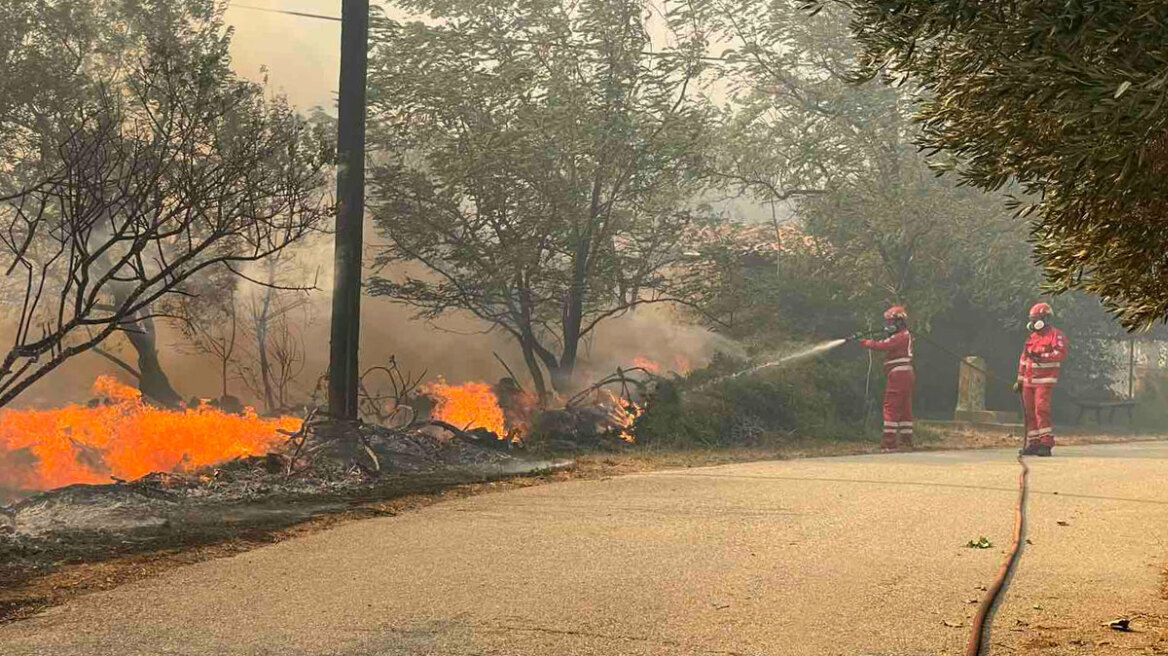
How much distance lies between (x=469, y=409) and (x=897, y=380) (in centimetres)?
631

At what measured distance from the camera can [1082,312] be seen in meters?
26.9

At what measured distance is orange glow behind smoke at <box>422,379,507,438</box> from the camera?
1767cm

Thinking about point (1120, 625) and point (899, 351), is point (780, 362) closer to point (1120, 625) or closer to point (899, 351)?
point (899, 351)

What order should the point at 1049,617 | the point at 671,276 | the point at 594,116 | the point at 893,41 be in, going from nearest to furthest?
the point at 1049,617, the point at 893,41, the point at 594,116, the point at 671,276

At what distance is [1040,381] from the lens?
57.0 ft

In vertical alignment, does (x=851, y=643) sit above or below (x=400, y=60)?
below

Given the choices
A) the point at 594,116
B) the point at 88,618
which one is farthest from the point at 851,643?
the point at 594,116

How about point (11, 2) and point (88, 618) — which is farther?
point (11, 2)

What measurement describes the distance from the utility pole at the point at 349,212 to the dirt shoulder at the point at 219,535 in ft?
4.57

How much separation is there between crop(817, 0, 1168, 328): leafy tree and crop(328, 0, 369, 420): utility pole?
6.98 m

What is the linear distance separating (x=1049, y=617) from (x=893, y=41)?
3408 mm

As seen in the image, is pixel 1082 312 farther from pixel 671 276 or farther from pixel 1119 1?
pixel 1119 1

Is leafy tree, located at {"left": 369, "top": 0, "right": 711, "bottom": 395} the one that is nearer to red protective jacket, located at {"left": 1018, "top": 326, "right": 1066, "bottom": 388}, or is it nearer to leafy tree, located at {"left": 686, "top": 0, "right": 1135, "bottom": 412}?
leafy tree, located at {"left": 686, "top": 0, "right": 1135, "bottom": 412}

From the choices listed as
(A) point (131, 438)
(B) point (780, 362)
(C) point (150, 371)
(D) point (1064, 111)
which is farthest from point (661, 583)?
(C) point (150, 371)
